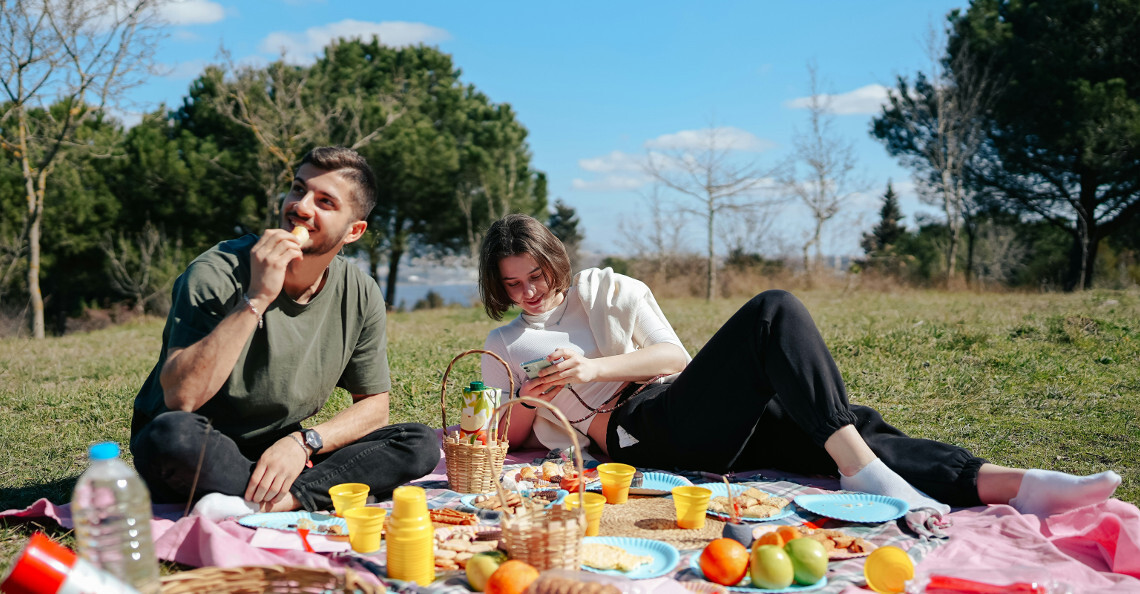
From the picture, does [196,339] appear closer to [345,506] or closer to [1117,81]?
[345,506]

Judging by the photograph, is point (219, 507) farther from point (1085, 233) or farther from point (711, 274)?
point (1085, 233)

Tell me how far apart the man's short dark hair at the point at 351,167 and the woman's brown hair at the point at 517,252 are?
0.53 metres

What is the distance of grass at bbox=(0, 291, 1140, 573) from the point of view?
13.0ft

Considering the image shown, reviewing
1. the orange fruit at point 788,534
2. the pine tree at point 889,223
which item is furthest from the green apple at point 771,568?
the pine tree at point 889,223

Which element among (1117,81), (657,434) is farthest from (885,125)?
(657,434)

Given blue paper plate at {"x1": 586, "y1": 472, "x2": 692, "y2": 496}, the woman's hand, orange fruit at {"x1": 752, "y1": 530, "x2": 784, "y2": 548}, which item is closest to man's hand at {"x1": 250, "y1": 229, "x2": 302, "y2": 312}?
the woman's hand

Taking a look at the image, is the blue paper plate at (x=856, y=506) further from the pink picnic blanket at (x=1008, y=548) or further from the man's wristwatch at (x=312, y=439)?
the man's wristwatch at (x=312, y=439)

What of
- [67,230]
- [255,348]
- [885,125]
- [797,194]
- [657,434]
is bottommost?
[657,434]

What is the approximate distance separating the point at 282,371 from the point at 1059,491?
2779mm

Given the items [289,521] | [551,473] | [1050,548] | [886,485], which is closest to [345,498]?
[289,521]

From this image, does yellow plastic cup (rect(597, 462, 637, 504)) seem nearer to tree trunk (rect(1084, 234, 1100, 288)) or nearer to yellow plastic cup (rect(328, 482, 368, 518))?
yellow plastic cup (rect(328, 482, 368, 518))

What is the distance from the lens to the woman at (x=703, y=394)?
2.73 meters

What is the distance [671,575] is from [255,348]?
1738 mm

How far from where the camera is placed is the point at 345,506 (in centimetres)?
253
